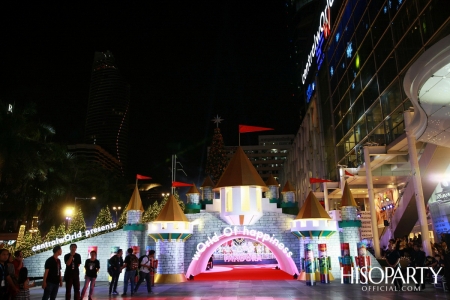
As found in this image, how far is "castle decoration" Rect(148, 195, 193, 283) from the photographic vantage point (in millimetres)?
18281

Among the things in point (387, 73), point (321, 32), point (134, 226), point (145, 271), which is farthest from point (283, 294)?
point (321, 32)

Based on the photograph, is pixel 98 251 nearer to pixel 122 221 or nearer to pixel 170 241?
pixel 122 221

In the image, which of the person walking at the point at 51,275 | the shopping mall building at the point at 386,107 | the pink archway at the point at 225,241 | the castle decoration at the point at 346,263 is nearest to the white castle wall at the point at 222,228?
the pink archway at the point at 225,241

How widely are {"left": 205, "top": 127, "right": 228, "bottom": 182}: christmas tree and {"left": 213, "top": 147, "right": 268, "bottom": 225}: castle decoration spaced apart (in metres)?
25.1

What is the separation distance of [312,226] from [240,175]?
4264 millimetres

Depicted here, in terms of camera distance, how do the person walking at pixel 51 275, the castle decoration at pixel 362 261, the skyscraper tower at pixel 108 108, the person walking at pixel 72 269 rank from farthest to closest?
the skyscraper tower at pixel 108 108, the castle decoration at pixel 362 261, the person walking at pixel 72 269, the person walking at pixel 51 275

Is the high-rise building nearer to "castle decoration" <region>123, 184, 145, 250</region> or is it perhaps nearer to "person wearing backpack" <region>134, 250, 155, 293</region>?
"castle decoration" <region>123, 184, 145, 250</region>

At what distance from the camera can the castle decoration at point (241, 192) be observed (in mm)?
18172

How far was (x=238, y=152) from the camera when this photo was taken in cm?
1903

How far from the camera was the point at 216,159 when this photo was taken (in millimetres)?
44406

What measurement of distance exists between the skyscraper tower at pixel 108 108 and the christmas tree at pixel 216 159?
121 m

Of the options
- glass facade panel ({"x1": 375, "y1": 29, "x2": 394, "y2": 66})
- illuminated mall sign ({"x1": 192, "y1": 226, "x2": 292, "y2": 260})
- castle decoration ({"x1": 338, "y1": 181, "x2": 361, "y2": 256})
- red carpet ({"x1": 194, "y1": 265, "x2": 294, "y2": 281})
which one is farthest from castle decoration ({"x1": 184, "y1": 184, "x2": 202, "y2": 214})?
glass facade panel ({"x1": 375, "y1": 29, "x2": 394, "y2": 66})

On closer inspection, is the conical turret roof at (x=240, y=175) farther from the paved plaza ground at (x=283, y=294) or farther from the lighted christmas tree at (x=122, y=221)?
the lighted christmas tree at (x=122, y=221)

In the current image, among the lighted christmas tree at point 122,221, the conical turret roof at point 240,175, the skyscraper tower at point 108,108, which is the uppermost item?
the skyscraper tower at point 108,108
